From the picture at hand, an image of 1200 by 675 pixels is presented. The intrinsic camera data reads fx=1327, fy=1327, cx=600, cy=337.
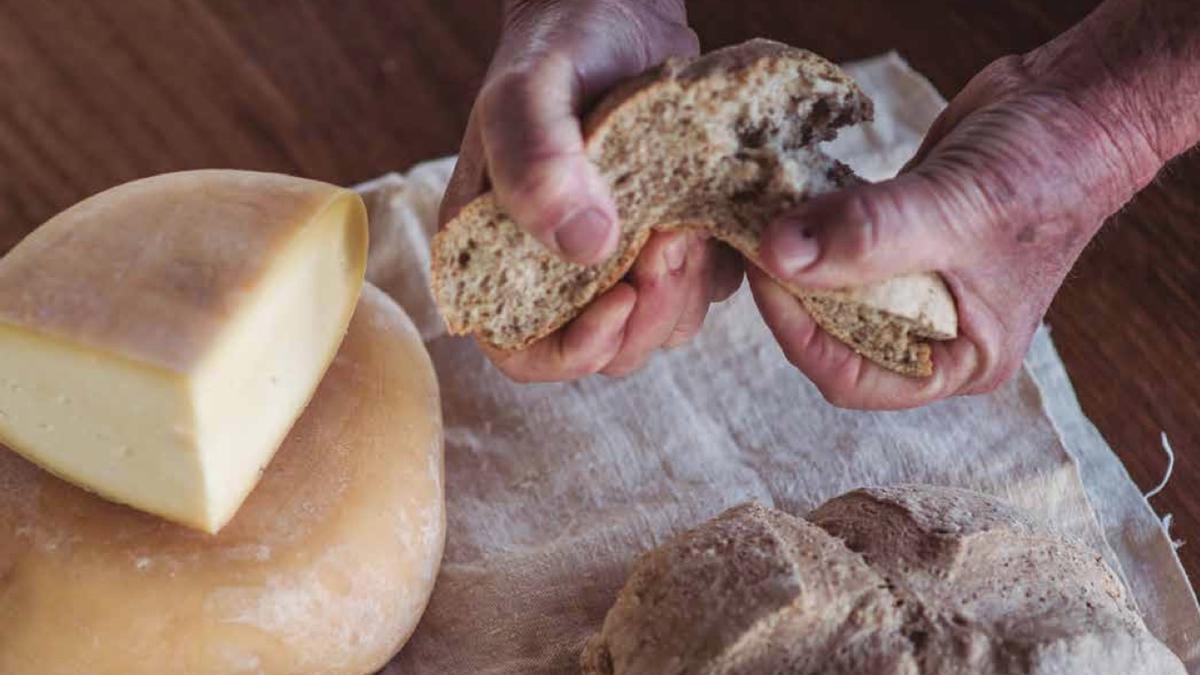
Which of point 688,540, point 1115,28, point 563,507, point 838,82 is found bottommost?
point 563,507

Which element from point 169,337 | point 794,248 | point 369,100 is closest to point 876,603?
point 794,248

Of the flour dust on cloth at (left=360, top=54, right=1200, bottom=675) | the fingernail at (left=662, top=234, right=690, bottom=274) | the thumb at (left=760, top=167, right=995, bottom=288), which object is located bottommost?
the flour dust on cloth at (left=360, top=54, right=1200, bottom=675)

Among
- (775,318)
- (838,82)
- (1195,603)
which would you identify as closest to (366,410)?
(775,318)

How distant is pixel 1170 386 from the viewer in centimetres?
202

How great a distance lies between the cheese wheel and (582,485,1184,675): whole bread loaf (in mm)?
295

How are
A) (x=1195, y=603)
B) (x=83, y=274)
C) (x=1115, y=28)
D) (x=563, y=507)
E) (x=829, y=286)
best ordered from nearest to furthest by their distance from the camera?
(x=829, y=286), (x=83, y=274), (x=1115, y=28), (x=1195, y=603), (x=563, y=507)

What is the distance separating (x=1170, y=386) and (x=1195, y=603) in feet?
1.17

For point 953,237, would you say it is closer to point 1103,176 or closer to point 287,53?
point 1103,176

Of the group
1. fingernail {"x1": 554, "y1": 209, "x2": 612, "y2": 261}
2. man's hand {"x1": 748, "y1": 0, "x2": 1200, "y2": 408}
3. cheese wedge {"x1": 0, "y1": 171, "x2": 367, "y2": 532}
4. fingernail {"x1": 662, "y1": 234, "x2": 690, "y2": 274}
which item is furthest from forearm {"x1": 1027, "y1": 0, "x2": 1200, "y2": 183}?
cheese wedge {"x1": 0, "y1": 171, "x2": 367, "y2": 532}

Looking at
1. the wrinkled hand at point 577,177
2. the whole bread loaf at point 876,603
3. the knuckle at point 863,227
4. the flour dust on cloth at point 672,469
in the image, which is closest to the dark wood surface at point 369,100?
the flour dust on cloth at point 672,469

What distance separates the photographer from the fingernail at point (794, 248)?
4.60 feet

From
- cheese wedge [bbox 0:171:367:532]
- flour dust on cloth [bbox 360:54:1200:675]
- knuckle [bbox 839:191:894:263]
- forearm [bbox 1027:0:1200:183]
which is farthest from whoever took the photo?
flour dust on cloth [bbox 360:54:1200:675]

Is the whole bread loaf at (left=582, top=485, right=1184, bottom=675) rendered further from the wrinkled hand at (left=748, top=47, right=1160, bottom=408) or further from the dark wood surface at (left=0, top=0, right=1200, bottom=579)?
the dark wood surface at (left=0, top=0, right=1200, bottom=579)

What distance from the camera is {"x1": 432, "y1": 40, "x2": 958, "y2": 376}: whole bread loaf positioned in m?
1.42
